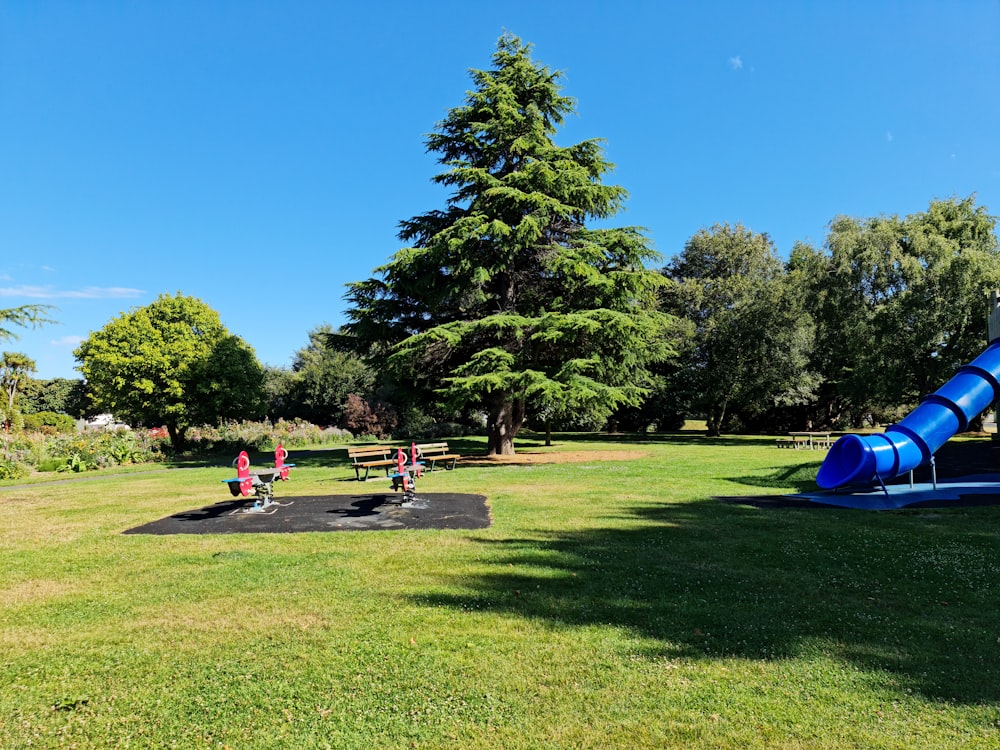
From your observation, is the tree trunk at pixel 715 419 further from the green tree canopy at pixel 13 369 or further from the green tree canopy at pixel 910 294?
the green tree canopy at pixel 13 369

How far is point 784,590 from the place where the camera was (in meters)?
5.56

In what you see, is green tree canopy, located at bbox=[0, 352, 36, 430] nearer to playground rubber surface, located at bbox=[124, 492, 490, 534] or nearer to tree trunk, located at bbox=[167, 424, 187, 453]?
tree trunk, located at bbox=[167, 424, 187, 453]

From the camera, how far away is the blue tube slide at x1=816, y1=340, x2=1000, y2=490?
37.0 feet

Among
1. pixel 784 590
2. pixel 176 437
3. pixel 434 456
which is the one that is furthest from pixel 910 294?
pixel 176 437

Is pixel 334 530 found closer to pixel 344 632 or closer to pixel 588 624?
pixel 344 632

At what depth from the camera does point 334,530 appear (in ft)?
→ 28.7

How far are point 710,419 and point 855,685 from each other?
3959cm

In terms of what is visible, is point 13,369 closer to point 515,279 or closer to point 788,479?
point 515,279

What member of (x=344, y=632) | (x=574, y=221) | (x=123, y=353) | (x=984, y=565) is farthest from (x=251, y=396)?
(x=984, y=565)

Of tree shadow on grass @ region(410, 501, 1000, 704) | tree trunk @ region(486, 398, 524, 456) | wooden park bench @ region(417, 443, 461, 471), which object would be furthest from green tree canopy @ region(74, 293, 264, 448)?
tree shadow on grass @ region(410, 501, 1000, 704)

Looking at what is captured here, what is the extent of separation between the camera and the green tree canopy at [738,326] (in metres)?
35.0

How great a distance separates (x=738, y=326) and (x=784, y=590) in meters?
33.2

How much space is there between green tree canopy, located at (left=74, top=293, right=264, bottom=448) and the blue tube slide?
26.0 meters

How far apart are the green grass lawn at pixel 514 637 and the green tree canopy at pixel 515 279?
37.4 feet
